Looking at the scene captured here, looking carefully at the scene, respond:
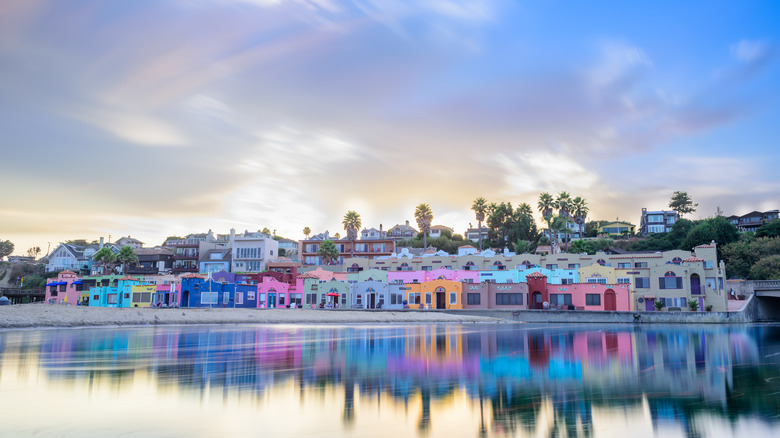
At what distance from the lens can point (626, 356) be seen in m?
27.4

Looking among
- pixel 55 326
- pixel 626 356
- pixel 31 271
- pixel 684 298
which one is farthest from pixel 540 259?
pixel 31 271

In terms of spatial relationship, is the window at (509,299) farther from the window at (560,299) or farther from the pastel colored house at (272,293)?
the pastel colored house at (272,293)

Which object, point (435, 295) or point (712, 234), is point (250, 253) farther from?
point (712, 234)

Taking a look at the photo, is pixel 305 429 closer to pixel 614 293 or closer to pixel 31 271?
pixel 614 293

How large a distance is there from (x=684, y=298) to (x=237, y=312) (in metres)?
49.7

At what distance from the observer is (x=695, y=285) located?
64.9 meters

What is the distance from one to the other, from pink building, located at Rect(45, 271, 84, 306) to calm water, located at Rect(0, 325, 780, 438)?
52127 millimetres

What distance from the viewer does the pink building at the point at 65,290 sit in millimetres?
76938

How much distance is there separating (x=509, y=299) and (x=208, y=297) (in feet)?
122

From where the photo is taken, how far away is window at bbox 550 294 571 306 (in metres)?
68.9

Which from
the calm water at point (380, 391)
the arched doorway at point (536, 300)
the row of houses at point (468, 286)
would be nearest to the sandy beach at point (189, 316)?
the row of houses at point (468, 286)

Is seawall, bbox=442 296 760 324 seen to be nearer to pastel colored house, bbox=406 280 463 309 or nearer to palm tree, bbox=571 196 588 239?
pastel colored house, bbox=406 280 463 309

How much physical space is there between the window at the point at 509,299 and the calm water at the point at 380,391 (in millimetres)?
39228

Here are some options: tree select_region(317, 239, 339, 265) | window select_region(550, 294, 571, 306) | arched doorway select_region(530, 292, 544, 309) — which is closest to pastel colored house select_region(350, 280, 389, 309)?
arched doorway select_region(530, 292, 544, 309)
